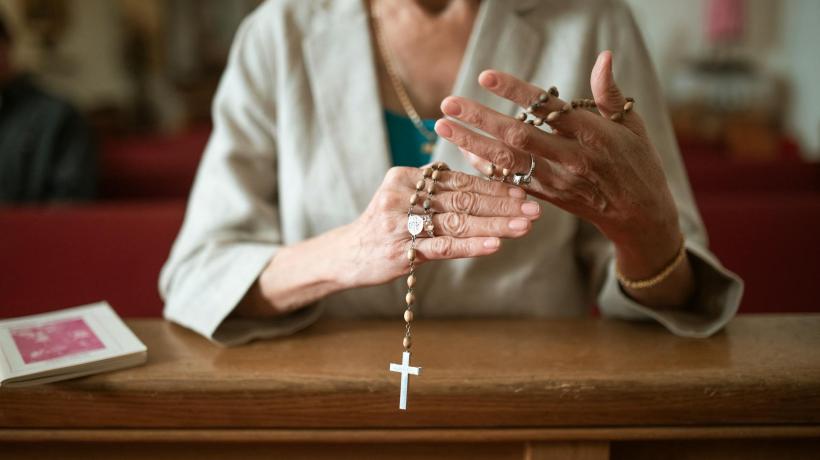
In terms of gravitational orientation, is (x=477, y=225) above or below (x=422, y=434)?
above

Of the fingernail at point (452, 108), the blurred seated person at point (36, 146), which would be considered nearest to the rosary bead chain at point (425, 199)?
the fingernail at point (452, 108)

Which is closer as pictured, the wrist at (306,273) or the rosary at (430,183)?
the rosary at (430,183)

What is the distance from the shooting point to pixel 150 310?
1821mm

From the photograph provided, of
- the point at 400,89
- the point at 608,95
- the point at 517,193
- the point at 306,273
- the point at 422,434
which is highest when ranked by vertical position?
the point at 400,89

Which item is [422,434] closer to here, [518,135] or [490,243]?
[490,243]

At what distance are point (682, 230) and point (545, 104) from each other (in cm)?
45

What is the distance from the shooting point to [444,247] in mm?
780

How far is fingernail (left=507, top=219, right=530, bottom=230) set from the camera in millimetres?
746

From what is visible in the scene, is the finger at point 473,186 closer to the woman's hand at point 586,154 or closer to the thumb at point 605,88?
the woman's hand at point 586,154

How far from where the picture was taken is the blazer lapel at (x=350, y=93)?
1.11 m

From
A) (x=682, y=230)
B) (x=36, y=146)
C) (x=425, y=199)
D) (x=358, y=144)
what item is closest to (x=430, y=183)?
(x=425, y=199)

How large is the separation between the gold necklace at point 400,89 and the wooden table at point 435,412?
45 cm

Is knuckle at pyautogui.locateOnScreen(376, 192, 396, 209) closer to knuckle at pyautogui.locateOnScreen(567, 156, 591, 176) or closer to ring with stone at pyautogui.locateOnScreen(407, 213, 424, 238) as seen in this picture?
ring with stone at pyautogui.locateOnScreen(407, 213, 424, 238)

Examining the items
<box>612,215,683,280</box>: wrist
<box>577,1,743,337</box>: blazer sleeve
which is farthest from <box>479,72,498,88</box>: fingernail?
<box>577,1,743,337</box>: blazer sleeve
